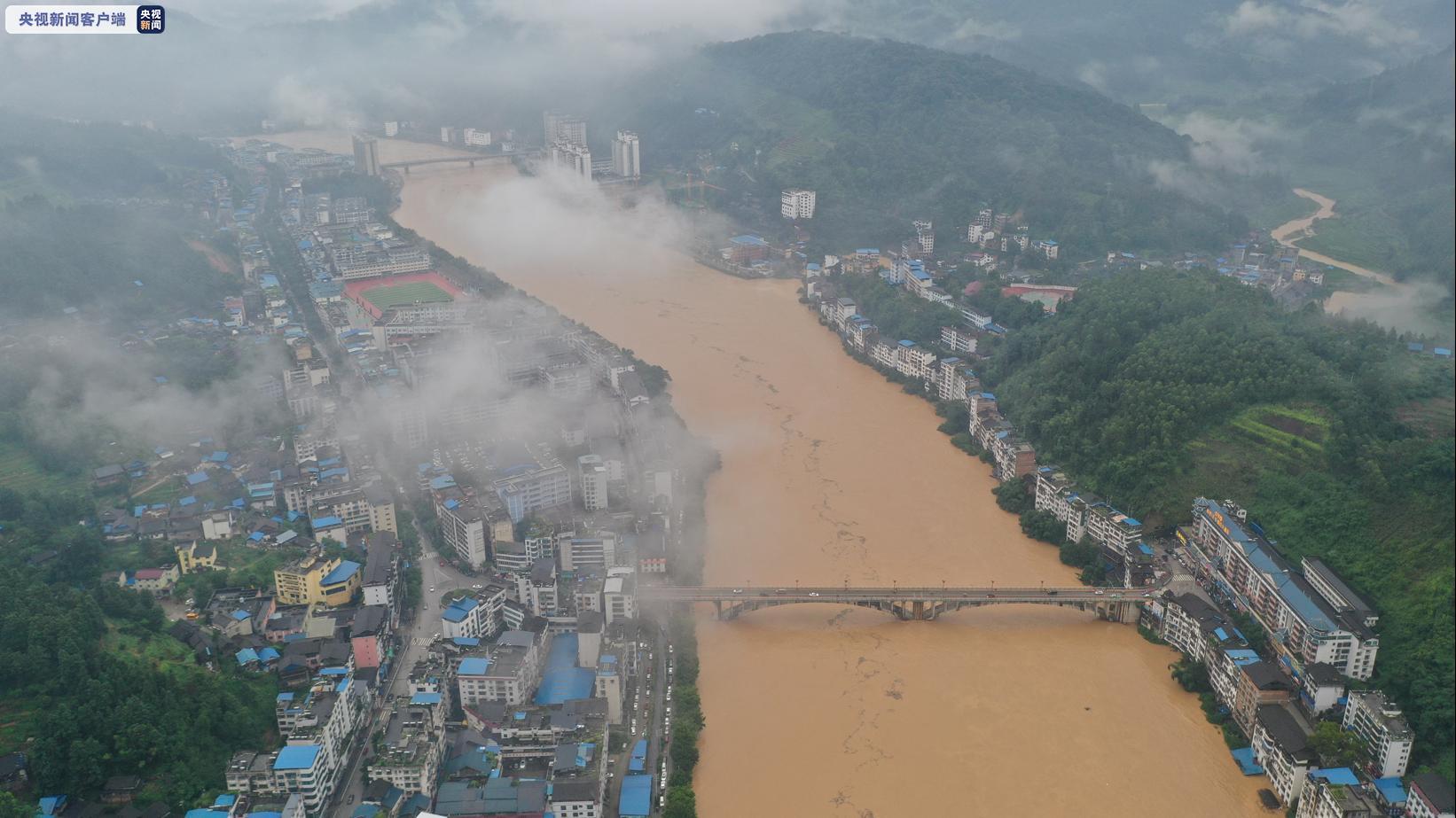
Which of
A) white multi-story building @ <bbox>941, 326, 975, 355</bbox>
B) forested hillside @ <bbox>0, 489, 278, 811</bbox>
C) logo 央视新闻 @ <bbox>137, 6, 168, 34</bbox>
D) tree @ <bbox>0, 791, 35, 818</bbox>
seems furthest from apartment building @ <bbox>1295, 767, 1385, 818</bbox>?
logo 央视新闻 @ <bbox>137, 6, 168, 34</bbox>

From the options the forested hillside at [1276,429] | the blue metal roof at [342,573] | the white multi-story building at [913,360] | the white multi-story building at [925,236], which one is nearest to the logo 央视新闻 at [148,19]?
the blue metal roof at [342,573]

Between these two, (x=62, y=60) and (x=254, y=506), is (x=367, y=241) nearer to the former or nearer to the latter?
(x=254, y=506)

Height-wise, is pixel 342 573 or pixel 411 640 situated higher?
pixel 342 573

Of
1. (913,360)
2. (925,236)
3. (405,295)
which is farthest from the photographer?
(925,236)

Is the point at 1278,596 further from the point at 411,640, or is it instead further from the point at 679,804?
the point at 411,640

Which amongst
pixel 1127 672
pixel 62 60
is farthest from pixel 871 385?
pixel 62 60

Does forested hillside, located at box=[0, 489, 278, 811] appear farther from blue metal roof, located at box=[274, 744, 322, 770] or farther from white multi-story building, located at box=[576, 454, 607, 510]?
white multi-story building, located at box=[576, 454, 607, 510]

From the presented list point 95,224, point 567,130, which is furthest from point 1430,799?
point 567,130

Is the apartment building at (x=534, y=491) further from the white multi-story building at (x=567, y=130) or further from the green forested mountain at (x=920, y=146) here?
the white multi-story building at (x=567, y=130)
